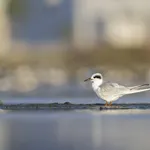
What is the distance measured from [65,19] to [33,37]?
6.05ft

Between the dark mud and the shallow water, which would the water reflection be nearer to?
the shallow water

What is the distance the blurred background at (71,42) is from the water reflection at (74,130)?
9868mm

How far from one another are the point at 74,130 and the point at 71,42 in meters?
27.5

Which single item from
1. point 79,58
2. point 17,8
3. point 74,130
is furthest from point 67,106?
point 17,8

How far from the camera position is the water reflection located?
13125 millimetres

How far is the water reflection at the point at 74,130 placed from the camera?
1312 cm

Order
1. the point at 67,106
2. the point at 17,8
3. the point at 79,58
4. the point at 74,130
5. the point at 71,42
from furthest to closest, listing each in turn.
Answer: the point at 17,8
the point at 71,42
the point at 79,58
the point at 67,106
the point at 74,130

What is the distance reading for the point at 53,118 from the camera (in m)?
16.2

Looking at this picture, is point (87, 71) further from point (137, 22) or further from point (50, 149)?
point (50, 149)

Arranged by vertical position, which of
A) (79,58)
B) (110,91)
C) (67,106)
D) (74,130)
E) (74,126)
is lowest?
(74,130)

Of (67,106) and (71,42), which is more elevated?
(71,42)

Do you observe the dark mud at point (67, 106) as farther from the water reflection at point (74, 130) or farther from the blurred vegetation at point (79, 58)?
the blurred vegetation at point (79, 58)

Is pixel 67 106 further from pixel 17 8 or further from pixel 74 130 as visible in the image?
pixel 17 8

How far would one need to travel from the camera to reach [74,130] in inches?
577
